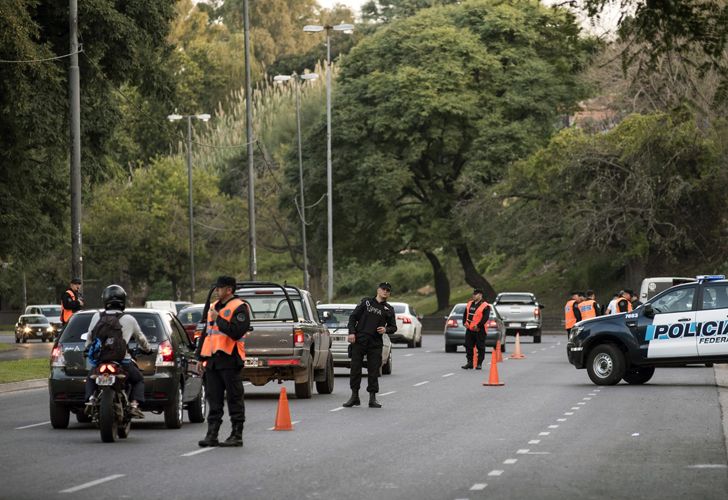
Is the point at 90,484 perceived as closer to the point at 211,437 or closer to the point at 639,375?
Result: the point at 211,437

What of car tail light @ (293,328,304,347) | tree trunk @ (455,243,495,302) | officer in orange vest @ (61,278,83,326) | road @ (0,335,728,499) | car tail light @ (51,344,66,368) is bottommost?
road @ (0,335,728,499)

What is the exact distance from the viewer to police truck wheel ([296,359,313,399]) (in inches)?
1022

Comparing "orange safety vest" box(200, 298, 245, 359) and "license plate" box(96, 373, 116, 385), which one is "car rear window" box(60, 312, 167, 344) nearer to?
"license plate" box(96, 373, 116, 385)

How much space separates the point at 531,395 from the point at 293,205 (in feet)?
174

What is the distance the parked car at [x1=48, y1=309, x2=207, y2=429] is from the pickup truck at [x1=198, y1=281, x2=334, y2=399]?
12.6ft

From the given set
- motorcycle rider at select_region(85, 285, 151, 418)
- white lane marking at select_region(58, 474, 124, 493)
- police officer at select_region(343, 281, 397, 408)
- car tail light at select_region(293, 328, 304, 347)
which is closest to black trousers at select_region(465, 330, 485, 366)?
car tail light at select_region(293, 328, 304, 347)

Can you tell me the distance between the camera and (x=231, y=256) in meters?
93.9

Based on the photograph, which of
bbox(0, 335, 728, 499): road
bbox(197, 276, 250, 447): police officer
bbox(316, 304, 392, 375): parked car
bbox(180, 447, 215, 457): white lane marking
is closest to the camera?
bbox(0, 335, 728, 499): road

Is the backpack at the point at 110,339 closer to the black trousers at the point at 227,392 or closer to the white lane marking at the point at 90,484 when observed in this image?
the black trousers at the point at 227,392

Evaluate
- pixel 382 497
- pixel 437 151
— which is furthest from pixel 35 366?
pixel 437 151

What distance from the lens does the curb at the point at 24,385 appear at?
30.1 metres

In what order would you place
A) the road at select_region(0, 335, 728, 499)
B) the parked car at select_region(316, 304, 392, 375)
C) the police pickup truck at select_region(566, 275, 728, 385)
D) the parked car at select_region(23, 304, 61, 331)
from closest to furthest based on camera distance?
the road at select_region(0, 335, 728, 499)
the police pickup truck at select_region(566, 275, 728, 385)
the parked car at select_region(316, 304, 392, 375)
the parked car at select_region(23, 304, 61, 331)

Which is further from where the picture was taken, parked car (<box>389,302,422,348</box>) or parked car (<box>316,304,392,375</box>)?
parked car (<box>389,302,422,348</box>)

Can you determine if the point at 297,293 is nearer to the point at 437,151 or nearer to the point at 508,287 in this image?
the point at 437,151
